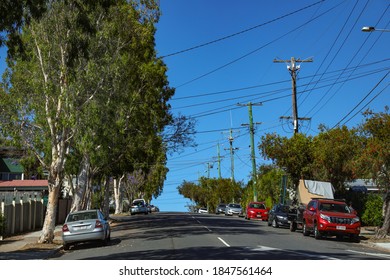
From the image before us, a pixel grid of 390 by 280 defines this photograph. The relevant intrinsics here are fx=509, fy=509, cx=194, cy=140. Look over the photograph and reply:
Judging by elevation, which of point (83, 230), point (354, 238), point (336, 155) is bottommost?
point (354, 238)

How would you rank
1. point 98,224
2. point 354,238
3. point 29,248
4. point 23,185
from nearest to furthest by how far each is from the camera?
point 29,248 < point 98,224 < point 354,238 < point 23,185

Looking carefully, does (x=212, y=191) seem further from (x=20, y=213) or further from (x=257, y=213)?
(x=20, y=213)

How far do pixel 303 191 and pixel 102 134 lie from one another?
15319 mm

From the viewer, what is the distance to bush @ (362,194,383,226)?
101 feet

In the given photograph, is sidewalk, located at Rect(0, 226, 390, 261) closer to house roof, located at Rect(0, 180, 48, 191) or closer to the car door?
the car door

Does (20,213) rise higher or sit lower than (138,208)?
lower

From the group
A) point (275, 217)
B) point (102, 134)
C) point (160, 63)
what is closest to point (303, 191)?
point (275, 217)

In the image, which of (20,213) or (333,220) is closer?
(333,220)

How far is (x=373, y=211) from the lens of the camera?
3127cm

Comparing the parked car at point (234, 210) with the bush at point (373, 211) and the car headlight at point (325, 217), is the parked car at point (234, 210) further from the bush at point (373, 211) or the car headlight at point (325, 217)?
the car headlight at point (325, 217)

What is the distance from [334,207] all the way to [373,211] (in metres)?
8.53

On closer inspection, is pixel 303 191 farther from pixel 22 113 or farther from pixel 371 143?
pixel 22 113

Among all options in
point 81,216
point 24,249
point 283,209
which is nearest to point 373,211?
point 283,209

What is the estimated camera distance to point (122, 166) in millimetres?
35875
